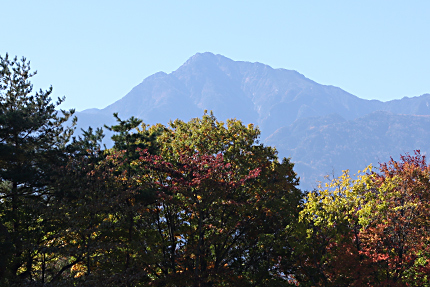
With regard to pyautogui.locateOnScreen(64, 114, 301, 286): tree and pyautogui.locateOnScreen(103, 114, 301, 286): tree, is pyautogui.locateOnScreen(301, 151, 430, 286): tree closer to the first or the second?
pyautogui.locateOnScreen(64, 114, 301, 286): tree

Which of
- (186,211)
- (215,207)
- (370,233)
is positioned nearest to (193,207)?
(215,207)

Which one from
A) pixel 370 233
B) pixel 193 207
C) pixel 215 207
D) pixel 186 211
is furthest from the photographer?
pixel 186 211

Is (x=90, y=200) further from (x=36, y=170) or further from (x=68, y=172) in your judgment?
(x=36, y=170)

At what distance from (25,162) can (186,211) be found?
9008mm

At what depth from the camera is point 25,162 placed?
2455cm

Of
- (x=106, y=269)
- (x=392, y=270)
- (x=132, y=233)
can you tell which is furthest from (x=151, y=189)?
(x=392, y=270)

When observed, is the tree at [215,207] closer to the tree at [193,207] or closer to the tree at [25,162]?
the tree at [193,207]

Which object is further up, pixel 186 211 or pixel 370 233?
pixel 186 211

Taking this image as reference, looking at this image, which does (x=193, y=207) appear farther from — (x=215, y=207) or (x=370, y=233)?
(x=370, y=233)

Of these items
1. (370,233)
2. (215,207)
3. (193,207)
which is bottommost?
(370,233)

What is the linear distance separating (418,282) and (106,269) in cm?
1475

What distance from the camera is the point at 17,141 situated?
2462 cm

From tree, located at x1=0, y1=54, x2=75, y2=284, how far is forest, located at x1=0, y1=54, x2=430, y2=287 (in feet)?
0.25

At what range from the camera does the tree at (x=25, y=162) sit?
72.4 feet
